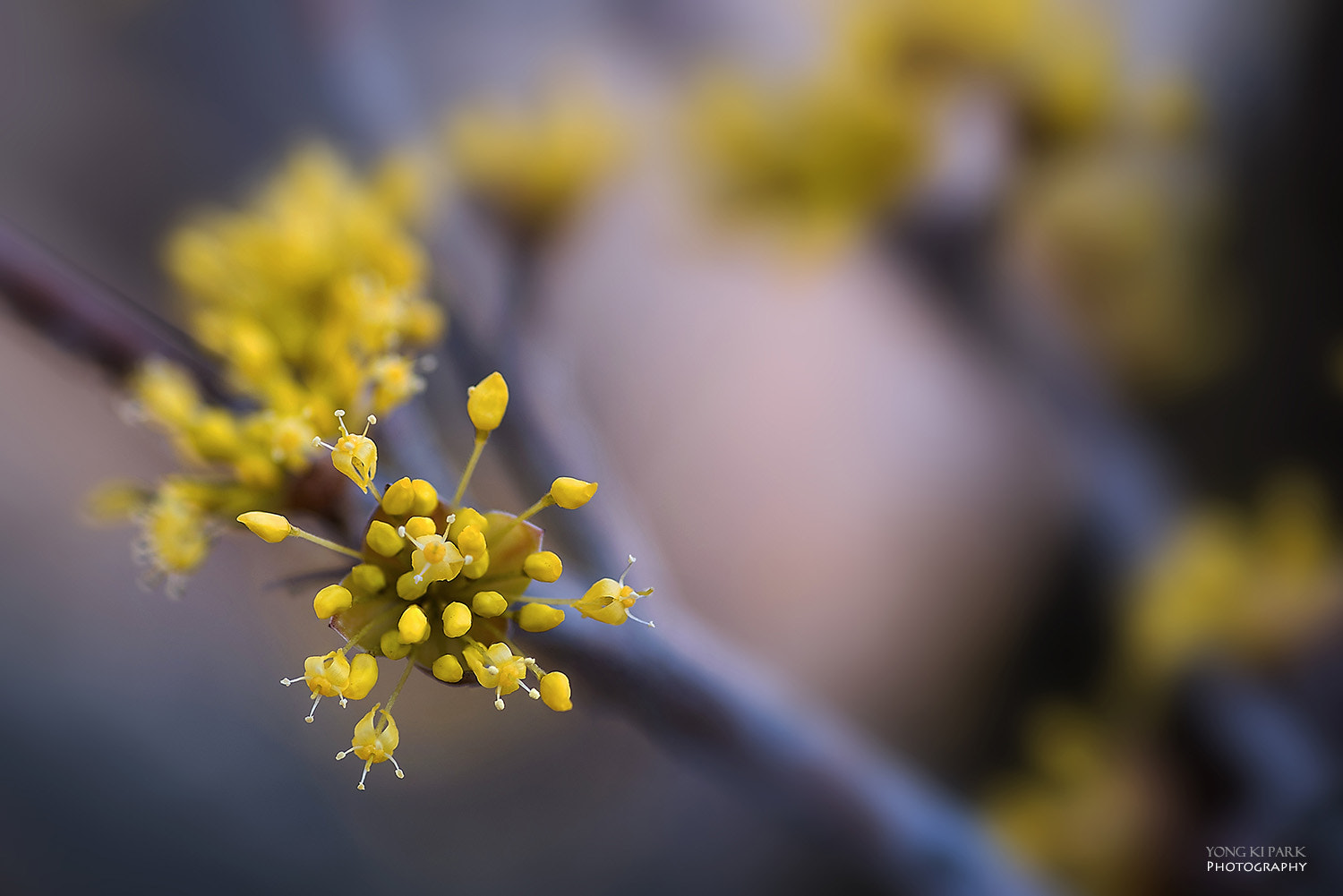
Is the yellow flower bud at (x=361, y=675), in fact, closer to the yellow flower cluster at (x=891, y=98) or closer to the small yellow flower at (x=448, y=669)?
the small yellow flower at (x=448, y=669)

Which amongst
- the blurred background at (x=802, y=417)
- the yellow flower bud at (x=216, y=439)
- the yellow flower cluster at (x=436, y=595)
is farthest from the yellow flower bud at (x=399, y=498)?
the blurred background at (x=802, y=417)

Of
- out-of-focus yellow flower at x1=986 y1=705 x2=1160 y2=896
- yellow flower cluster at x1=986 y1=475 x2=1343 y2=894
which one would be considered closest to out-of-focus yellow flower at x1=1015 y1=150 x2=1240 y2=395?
yellow flower cluster at x1=986 y1=475 x2=1343 y2=894

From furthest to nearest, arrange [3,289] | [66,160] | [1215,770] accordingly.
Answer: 1. [66,160]
2. [1215,770]
3. [3,289]


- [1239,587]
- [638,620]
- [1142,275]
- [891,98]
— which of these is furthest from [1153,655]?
[638,620]

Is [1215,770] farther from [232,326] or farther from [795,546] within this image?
[232,326]

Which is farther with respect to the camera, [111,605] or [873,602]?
[873,602]

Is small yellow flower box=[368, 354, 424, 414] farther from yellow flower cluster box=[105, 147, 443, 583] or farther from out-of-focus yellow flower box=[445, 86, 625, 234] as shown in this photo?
out-of-focus yellow flower box=[445, 86, 625, 234]

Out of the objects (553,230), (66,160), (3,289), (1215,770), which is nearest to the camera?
(3,289)

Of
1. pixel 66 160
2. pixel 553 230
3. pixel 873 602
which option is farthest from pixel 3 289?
pixel 873 602

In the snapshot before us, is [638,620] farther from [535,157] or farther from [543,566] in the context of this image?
[535,157]
